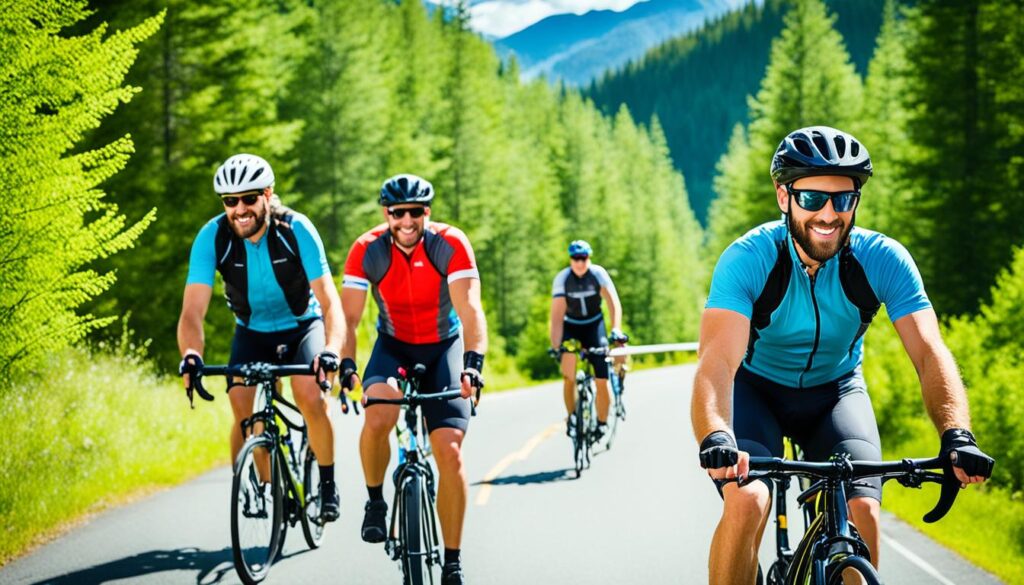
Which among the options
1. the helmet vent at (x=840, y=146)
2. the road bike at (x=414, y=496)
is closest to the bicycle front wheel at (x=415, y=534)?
the road bike at (x=414, y=496)

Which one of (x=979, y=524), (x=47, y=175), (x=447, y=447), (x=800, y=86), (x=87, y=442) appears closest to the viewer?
(x=447, y=447)

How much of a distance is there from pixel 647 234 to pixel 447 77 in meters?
24.6

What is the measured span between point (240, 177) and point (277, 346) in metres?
1.37

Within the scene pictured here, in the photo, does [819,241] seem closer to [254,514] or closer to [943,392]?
[943,392]

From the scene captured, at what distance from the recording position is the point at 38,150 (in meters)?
7.81

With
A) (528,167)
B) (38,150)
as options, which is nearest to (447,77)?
(528,167)

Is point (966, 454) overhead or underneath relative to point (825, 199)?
underneath

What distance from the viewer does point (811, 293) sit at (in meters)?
3.98

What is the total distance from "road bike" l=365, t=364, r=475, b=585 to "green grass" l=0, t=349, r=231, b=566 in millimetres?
3384

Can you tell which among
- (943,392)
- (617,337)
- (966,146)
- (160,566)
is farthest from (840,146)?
(966,146)

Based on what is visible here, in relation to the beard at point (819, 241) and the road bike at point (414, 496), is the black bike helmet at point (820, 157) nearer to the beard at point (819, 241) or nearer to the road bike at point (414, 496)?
the beard at point (819, 241)

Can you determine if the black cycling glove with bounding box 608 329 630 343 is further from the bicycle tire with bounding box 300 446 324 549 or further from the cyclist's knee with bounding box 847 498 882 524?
the cyclist's knee with bounding box 847 498 882 524

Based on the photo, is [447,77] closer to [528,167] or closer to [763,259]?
[528,167]

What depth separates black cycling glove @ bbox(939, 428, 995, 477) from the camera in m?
3.18
